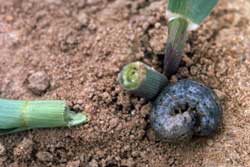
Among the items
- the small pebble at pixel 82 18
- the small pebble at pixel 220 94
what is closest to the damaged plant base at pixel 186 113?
the small pebble at pixel 220 94

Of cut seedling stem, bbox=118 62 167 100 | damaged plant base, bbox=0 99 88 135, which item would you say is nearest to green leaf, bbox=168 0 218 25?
cut seedling stem, bbox=118 62 167 100

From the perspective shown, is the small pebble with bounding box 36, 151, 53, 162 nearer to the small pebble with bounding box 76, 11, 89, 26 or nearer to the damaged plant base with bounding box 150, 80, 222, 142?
the damaged plant base with bounding box 150, 80, 222, 142

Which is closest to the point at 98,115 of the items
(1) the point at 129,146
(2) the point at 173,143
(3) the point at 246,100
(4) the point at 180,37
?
(1) the point at 129,146

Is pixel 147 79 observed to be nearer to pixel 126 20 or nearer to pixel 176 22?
pixel 176 22

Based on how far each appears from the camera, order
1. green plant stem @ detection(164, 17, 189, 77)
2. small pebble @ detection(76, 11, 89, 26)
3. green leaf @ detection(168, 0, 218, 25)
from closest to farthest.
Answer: green leaf @ detection(168, 0, 218, 25), green plant stem @ detection(164, 17, 189, 77), small pebble @ detection(76, 11, 89, 26)

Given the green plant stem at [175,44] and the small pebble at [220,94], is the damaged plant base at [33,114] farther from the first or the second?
the small pebble at [220,94]

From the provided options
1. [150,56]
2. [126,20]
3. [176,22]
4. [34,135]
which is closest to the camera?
[176,22]

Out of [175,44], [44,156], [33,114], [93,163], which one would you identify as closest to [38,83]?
[33,114]
